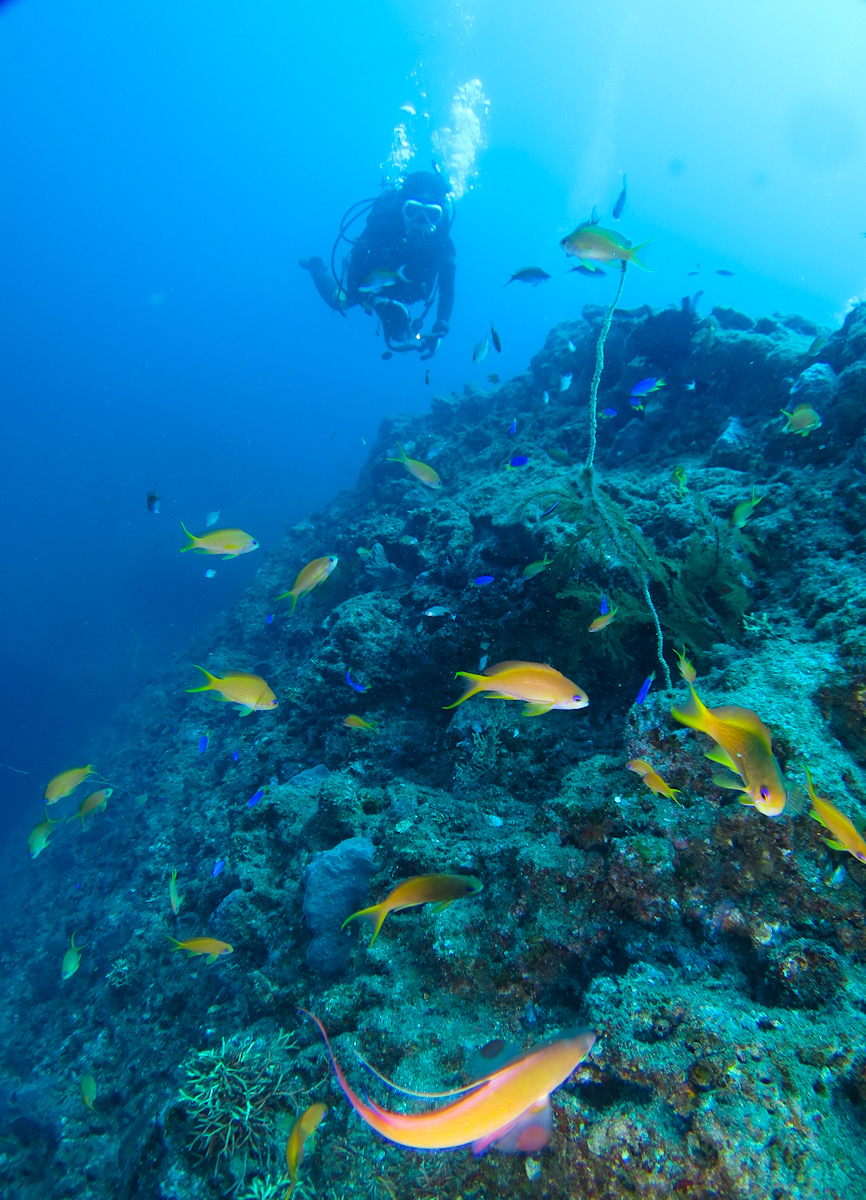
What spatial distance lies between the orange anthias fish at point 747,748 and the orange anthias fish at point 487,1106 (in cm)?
102

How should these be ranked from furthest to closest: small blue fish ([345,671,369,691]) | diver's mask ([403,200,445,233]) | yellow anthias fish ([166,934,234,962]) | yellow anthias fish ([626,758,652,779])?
diver's mask ([403,200,445,233]), small blue fish ([345,671,369,691]), yellow anthias fish ([166,934,234,962]), yellow anthias fish ([626,758,652,779])

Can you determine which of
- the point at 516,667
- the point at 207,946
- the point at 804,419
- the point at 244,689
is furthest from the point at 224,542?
the point at 804,419

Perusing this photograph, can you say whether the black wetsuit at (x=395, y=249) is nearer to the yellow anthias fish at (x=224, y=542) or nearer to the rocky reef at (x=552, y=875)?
the rocky reef at (x=552, y=875)

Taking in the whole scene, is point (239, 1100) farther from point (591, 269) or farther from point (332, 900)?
point (591, 269)

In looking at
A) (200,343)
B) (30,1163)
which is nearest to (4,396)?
(200,343)

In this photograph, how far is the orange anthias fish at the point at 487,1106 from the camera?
3.39 feet

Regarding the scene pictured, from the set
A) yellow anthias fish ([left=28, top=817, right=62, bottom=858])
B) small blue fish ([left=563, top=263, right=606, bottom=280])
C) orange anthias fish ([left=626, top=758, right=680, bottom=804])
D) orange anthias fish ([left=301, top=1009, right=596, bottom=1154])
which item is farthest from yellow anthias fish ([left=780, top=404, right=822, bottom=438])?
yellow anthias fish ([left=28, top=817, right=62, bottom=858])

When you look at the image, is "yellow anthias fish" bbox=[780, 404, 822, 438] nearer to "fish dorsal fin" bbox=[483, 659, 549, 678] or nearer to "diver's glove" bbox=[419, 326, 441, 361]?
"fish dorsal fin" bbox=[483, 659, 549, 678]

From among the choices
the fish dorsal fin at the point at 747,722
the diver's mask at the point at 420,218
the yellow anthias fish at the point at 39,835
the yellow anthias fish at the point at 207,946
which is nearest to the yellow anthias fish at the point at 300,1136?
the yellow anthias fish at the point at 207,946

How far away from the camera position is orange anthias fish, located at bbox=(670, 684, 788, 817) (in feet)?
5.44

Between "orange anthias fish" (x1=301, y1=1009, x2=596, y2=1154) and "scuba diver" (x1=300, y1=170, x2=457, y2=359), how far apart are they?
47.9ft

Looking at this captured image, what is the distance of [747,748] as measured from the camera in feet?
5.66

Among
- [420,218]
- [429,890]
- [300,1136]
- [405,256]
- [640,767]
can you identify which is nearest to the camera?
[429,890]

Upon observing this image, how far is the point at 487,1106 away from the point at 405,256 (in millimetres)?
17248
